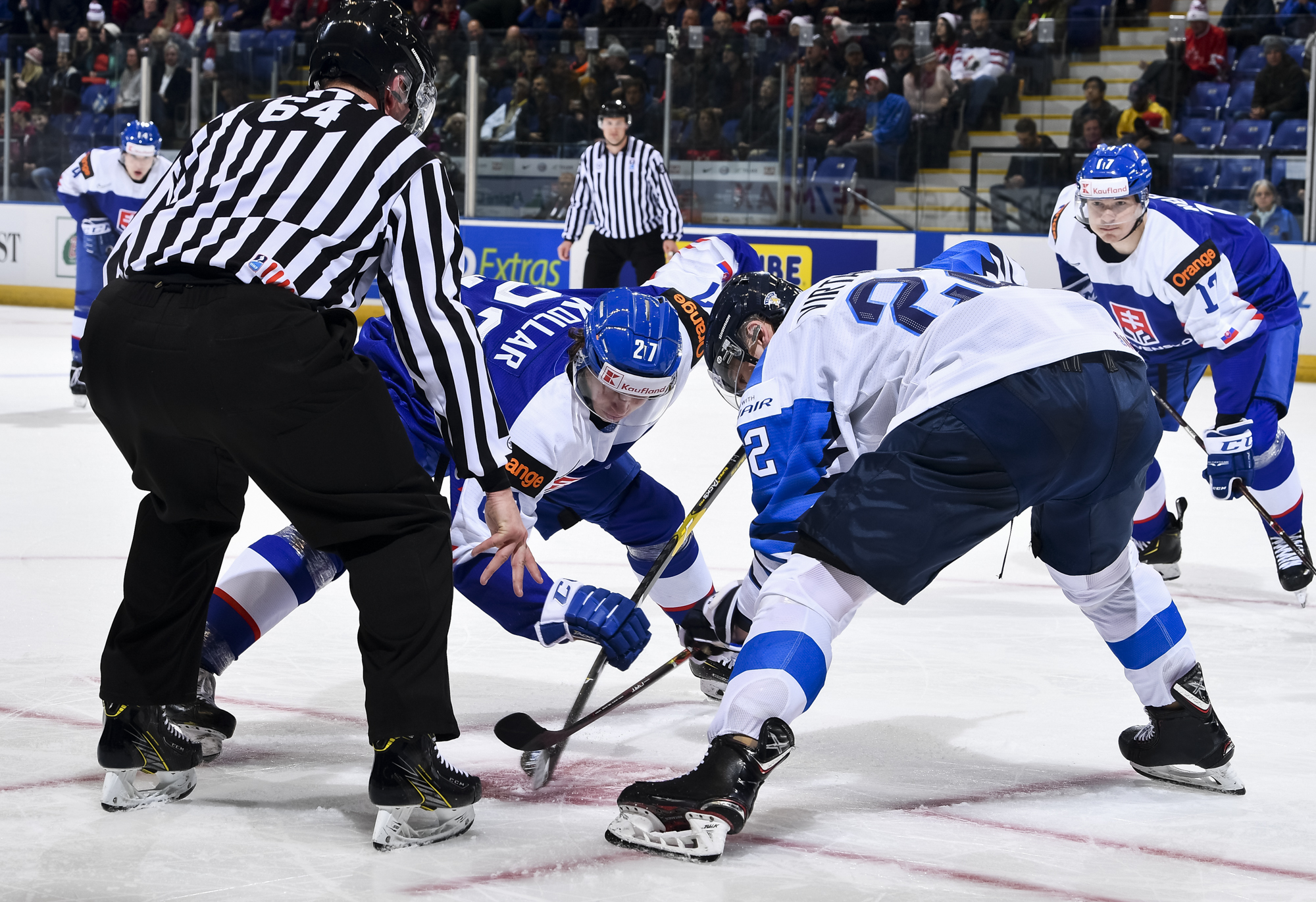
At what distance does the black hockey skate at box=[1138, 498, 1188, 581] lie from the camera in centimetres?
429

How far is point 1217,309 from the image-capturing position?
169 inches

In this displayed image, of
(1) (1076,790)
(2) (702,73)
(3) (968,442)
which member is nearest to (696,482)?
(1) (1076,790)

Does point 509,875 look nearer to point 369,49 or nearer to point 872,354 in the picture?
point 872,354

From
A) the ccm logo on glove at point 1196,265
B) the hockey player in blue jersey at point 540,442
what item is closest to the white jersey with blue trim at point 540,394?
the hockey player in blue jersey at point 540,442

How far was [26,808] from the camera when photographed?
2254mm

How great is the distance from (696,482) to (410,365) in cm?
338

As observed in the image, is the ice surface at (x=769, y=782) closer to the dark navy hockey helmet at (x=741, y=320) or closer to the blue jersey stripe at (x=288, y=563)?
the blue jersey stripe at (x=288, y=563)

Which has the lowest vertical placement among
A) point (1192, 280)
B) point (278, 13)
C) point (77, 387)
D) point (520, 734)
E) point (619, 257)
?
point (77, 387)

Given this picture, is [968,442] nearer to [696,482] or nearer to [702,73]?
[696,482]

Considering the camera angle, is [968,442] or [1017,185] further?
[1017,185]

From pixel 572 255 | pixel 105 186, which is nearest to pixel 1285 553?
pixel 105 186

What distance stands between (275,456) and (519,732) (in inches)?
26.6

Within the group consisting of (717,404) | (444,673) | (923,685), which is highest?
(444,673)

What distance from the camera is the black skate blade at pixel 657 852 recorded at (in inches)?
82.1
